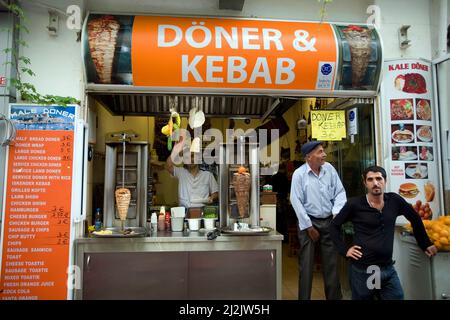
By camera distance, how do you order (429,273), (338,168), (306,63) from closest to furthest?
(429,273) → (306,63) → (338,168)

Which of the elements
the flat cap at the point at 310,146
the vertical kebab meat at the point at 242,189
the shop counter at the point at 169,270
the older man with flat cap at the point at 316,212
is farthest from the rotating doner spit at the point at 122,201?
the flat cap at the point at 310,146

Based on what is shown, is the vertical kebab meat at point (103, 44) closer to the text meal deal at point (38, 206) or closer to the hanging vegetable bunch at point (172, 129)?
the text meal deal at point (38, 206)

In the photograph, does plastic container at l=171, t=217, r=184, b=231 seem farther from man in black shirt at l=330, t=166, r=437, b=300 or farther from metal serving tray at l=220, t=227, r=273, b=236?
man in black shirt at l=330, t=166, r=437, b=300

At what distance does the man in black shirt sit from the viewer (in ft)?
8.77

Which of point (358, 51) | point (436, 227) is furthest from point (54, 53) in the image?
point (436, 227)

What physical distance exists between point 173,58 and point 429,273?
3417mm

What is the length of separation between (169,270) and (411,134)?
3.12 metres

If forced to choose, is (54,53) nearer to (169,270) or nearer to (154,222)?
(154,222)

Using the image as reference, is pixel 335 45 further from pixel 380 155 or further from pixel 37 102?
pixel 37 102

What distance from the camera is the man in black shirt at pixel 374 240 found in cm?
267

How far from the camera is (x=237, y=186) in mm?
3760

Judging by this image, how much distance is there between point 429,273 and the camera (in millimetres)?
3188

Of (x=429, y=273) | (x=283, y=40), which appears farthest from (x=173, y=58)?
(x=429, y=273)

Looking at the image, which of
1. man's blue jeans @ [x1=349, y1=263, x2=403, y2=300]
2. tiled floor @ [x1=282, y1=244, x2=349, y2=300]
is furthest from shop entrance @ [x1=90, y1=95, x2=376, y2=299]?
man's blue jeans @ [x1=349, y1=263, x2=403, y2=300]
